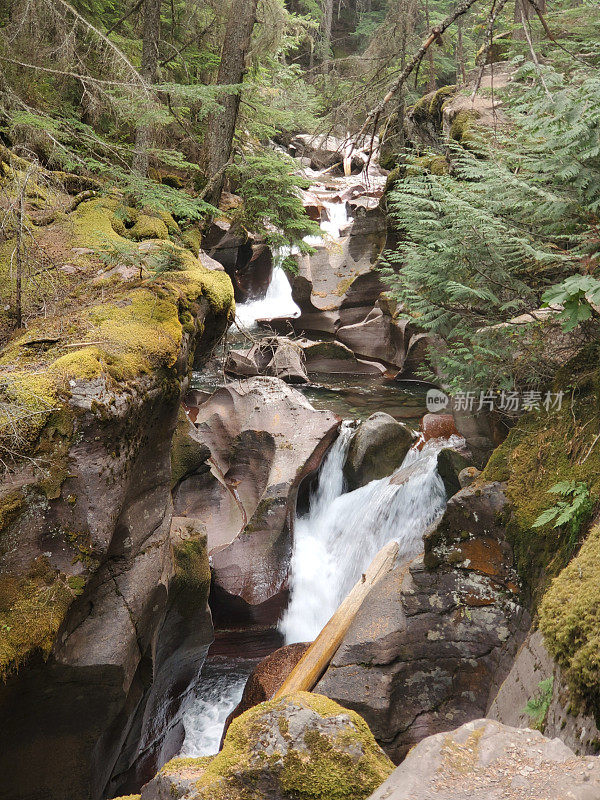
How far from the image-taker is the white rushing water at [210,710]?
6461 millimetres

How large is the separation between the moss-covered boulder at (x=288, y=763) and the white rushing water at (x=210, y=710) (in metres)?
4.66

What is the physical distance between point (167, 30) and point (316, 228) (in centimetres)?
652

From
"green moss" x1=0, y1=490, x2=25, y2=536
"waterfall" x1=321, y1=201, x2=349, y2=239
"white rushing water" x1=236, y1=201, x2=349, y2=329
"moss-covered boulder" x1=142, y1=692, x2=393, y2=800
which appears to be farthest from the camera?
"waterfall" x1=321, y1=201, x2=349, y2=239

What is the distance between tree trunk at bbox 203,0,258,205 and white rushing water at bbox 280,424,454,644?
23.7 ft

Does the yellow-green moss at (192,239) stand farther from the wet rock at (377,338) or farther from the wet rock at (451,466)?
the wet rock at (377,338)

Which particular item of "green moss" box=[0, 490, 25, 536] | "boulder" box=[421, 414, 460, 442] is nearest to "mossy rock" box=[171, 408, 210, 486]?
"boulder" box=[421, 414, 460, 442]

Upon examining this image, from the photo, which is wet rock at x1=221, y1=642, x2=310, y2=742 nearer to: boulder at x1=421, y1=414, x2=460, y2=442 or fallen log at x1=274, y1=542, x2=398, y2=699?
fallen log at x1=274, y1=542, x2=398, y2=699

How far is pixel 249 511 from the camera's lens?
8883 millimetres

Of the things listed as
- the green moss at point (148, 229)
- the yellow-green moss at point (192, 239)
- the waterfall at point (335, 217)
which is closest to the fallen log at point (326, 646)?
the green moss at point (148, 229)

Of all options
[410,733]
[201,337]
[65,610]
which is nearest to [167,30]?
[201,337]

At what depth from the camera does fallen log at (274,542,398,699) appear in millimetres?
5277

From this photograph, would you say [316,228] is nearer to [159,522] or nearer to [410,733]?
[159,522]

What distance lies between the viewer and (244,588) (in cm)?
790

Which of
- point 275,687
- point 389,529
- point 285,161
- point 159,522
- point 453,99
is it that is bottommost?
point 275,687
